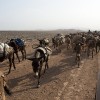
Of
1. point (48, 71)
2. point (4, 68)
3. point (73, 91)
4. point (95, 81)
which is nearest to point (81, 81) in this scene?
point (95, 81)

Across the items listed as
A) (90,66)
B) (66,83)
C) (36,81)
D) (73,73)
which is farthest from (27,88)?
(90,66)

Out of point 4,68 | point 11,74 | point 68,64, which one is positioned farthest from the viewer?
point 68,64

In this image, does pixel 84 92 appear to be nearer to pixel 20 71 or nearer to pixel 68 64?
pixel 20 71

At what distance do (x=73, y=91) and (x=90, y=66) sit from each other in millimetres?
6803

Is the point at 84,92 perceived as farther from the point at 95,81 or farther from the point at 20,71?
the point at 20,71

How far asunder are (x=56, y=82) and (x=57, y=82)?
0.06 meters

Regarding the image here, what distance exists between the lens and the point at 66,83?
14.9 metres

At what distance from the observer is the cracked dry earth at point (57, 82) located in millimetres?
12773

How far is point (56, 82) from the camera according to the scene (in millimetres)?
15219

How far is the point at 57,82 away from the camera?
49.9ft

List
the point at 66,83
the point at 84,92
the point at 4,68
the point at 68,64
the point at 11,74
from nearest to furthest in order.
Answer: the point at 84,92
the point at 66,83
the point at 11,74
the point at 4,68
the point at 68,64

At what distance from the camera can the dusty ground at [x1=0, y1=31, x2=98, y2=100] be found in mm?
12781

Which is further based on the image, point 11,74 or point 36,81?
point 11,74

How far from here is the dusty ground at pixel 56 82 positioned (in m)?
12.8
